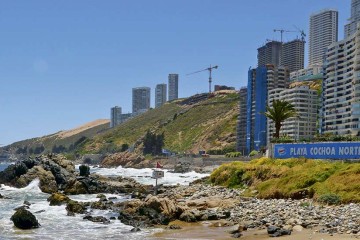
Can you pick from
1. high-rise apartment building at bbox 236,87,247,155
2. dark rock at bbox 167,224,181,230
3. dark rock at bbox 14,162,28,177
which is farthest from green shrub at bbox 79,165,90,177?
high-rise apartment building at bbox 236,87,247,155

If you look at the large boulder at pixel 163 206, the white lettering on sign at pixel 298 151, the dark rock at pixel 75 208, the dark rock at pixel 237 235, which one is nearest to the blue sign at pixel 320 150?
the white lettering on sign at pixel 298 151

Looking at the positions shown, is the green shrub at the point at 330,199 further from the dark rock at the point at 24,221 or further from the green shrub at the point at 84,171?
the green shrub at the point at 84,171

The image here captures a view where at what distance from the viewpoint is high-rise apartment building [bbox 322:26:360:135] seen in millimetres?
129750

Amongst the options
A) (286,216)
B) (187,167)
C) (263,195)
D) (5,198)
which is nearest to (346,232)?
(286,216)

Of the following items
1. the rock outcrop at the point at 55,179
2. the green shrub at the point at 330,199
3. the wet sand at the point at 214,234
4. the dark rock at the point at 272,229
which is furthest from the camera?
the rock outcrop at the point at 55,179

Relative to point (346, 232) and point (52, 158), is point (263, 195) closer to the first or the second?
point (346, 232)

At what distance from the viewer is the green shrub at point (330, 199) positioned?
3212cm

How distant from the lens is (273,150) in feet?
178

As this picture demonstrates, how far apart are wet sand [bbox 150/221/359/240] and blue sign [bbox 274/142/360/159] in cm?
1674

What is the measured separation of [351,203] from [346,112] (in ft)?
Answer: 378

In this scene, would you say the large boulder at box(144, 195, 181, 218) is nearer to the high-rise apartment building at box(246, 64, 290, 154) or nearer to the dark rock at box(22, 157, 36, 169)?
the dark rock at box(22, 157, 36, 169)

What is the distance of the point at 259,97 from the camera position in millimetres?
177625

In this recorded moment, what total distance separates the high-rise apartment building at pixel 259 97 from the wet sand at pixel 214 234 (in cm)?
13818

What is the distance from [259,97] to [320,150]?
13259 centimetres
